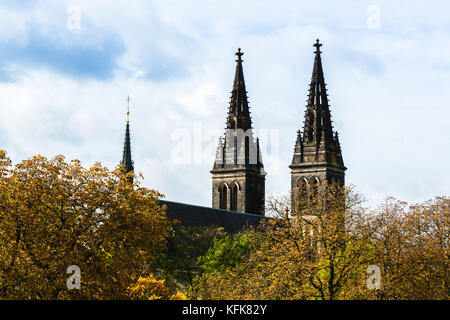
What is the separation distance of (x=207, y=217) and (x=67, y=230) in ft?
181

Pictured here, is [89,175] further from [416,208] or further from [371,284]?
[416,208]

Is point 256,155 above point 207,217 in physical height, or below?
above

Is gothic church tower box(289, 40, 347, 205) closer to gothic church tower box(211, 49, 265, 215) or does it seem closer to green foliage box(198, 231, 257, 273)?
gothic church tower box(211, 49, 265, 215)

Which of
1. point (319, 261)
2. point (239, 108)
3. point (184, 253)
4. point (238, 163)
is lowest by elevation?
point (319, 261)

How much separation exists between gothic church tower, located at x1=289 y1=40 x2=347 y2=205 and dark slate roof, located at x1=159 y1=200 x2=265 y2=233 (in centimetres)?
938

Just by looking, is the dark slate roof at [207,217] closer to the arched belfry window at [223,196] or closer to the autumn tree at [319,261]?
the arched belfry window at [223,196]

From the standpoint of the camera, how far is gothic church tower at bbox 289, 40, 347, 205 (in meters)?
105

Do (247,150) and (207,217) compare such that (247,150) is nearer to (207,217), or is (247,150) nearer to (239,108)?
(239,108)

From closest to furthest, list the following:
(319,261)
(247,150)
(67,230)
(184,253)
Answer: (67,230)
(319,261)
(184,253)
(247,150)

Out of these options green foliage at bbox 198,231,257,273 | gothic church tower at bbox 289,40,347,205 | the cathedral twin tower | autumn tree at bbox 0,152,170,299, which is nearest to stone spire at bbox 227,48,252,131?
the cathedral twin tower

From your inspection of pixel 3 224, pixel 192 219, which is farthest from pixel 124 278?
pixel 192 219

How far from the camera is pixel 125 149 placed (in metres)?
111

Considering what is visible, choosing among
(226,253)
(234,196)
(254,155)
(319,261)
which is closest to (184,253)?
(226,253)

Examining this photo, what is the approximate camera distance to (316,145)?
106 meters
